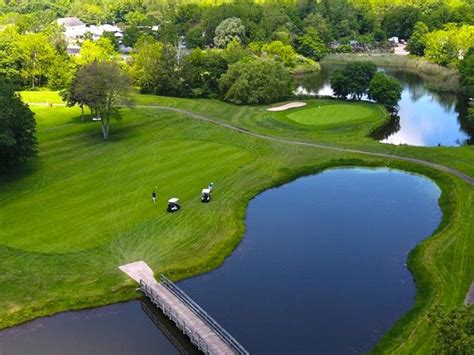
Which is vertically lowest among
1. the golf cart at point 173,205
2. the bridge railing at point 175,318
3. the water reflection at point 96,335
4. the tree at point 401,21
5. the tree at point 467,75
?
the water reflection at point 96,335

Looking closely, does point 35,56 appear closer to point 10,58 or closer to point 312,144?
point 10,58

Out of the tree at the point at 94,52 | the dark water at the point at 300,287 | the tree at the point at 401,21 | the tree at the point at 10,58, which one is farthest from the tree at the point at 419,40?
the dark water at the point at 300,287

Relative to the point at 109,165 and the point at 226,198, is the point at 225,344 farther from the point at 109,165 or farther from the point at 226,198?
the point at 109,165

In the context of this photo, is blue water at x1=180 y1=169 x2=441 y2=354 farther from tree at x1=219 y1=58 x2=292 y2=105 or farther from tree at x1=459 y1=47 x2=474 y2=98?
tree at x1=459 y1=47 x2=474 y2=98

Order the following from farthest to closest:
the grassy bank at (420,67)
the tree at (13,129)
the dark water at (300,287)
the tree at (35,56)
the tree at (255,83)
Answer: the grassy bank at (420,67)
the tree at (35,56)
the tree at (255,83)
the tree at (13,129)
the dark water at (300,287)

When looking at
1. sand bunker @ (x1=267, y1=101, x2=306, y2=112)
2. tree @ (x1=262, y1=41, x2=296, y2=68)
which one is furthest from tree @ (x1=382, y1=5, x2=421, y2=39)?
sand bunker @ (x1=267, y1=101, x2=306, y2=112)

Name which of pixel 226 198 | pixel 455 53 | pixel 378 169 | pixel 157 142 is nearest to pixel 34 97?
pixel 157 142

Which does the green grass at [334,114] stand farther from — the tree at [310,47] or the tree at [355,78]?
the tree at [310,47]
